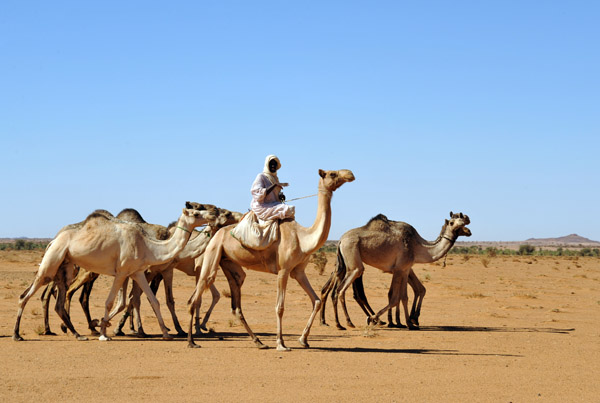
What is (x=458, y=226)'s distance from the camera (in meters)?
17.9

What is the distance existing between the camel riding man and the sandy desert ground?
7.50 feet

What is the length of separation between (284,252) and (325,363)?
204 centimetres

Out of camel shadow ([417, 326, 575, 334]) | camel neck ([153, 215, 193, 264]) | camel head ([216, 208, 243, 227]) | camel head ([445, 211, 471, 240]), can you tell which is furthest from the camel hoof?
camel head ([445, 211, 471, 240])

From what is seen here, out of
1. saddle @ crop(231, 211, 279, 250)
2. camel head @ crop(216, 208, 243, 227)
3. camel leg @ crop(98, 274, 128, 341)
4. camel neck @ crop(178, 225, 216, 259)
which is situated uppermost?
camel head @ crop(216, 208, 243, 227)

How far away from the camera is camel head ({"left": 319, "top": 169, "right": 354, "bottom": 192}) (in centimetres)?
1217

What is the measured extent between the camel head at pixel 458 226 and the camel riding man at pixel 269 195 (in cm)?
651

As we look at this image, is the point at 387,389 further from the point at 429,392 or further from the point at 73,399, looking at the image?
the point at 73,399

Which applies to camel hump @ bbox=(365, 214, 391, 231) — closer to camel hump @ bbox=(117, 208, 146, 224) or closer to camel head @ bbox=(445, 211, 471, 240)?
camel head @ bbox=(445, 211, 471, 240)

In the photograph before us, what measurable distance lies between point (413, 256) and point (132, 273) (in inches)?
264

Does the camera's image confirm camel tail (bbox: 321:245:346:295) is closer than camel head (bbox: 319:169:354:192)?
No

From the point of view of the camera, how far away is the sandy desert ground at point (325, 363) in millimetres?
9133

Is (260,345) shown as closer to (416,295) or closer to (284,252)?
(284,252)

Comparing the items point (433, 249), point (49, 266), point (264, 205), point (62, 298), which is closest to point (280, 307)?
point (264, 205)

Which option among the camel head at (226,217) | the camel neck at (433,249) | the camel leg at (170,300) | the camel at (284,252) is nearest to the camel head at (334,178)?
the camel at (284,252)
